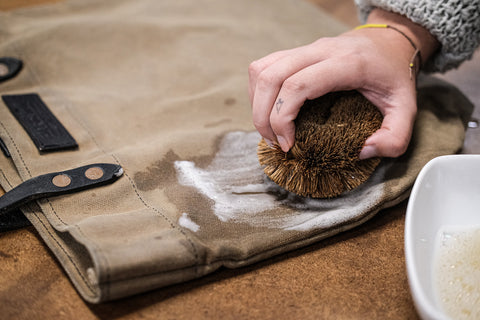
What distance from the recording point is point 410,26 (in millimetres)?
690

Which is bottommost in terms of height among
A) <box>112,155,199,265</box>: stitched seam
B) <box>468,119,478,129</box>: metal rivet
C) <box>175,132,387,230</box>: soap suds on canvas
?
<box>468,119,478,129</box>: metal rivet

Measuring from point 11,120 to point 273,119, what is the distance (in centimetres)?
41

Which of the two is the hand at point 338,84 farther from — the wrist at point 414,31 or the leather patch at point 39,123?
the leather patch at point 39,123

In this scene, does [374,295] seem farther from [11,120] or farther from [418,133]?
[11,120]

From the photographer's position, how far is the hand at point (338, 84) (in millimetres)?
543

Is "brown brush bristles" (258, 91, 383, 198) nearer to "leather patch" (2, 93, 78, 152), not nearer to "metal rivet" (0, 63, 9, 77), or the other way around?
"leather patch" (2, 93, 78, 152)

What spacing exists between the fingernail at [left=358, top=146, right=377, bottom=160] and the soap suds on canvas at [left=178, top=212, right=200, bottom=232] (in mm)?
215

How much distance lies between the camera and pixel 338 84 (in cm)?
56

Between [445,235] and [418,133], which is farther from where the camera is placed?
[418,133]

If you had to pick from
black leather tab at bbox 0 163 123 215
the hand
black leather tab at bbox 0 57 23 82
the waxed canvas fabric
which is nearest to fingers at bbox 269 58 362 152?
the hand

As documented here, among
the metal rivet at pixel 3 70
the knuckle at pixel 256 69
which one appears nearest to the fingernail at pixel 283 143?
the knuckle at pixel 256 69

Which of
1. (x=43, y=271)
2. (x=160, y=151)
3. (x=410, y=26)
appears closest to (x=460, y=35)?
(x=410, y=26)

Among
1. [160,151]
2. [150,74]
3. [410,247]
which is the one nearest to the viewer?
[410,247]

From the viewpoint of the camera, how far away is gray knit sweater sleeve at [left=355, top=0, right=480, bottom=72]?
651mm
